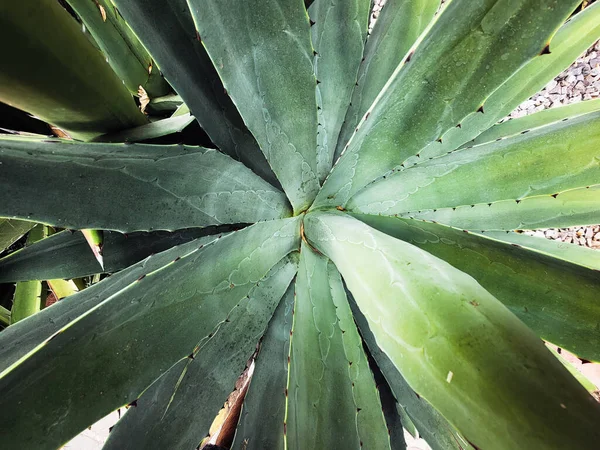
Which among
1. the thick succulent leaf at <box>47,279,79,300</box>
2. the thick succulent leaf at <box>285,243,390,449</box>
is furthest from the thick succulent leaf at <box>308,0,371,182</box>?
the thick succulent leaf at <box>47,279,79,300</box>

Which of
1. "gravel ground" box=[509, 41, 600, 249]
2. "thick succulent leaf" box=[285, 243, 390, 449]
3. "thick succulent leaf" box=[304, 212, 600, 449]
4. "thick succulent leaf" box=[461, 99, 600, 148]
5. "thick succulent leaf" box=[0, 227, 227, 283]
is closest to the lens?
"thick succulent leaf" box=[304, 212, 600, 449]

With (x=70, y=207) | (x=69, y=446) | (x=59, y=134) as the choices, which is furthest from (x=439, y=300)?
(x=69, y=446)

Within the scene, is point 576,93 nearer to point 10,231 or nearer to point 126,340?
point 126,340

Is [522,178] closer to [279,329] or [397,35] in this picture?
[397,35]

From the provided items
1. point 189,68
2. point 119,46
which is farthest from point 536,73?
point 119,46

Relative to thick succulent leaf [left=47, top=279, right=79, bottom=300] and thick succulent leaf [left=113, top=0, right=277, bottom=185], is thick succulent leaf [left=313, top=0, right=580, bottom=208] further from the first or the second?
thick succulent leaf [left=47, top=279, right=79, bottom=300]
